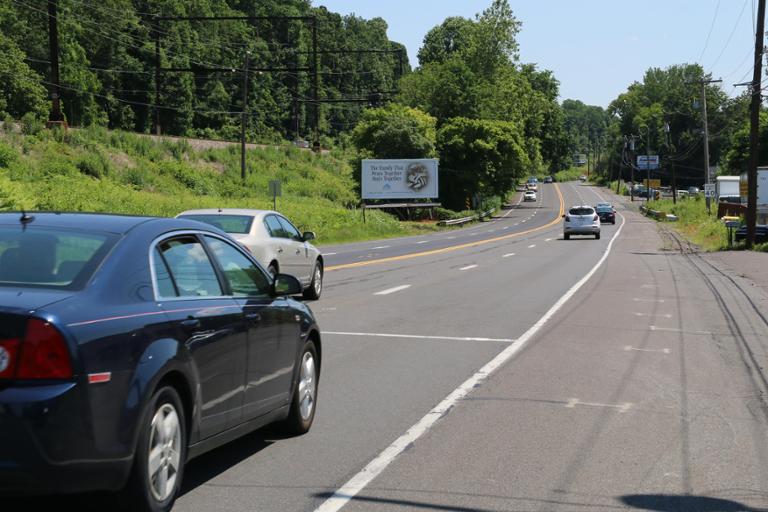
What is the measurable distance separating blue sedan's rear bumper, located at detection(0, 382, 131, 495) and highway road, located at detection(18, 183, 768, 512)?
1.22m

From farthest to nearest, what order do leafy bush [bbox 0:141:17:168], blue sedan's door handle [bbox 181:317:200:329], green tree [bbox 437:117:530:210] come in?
green tree [bbox 437:117:530:210]
leafy bush [bbox 0:141:17:168]
blue sedan's door handle [bbox 181:317:200:329]

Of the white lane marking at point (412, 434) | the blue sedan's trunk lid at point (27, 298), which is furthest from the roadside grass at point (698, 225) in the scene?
the blue sedan's trunk lid at point (27, 298)

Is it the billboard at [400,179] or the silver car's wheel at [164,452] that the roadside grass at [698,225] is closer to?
the billboard at [400,179]

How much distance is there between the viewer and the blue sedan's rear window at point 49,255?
4.86 metres

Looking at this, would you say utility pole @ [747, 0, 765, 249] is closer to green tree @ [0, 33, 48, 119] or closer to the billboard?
the billboard

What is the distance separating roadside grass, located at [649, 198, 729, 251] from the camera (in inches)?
1752

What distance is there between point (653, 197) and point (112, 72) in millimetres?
72606

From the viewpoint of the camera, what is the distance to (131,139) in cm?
6444

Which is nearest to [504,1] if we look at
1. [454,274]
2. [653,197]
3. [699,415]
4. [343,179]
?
[343,179]

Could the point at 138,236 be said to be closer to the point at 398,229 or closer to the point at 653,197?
the point at 398,229

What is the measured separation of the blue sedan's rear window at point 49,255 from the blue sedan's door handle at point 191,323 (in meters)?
0.56

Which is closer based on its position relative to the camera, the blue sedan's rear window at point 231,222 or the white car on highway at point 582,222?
the blue sedan's rear window at point 231,222

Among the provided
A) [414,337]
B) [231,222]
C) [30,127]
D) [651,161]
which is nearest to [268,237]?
[231,222]

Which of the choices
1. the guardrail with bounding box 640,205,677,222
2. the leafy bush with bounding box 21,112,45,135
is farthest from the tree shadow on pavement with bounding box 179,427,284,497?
the guardrail with bounding box 640,205,677,222
